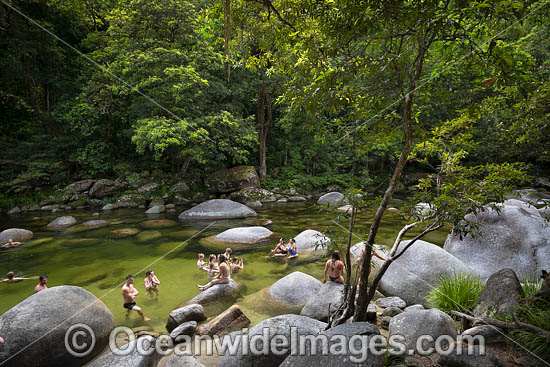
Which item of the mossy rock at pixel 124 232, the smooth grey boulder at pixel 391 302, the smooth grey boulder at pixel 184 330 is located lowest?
the mossy rock at pixel 124 232

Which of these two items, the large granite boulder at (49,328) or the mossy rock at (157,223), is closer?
the large granite boulder at (49,328)

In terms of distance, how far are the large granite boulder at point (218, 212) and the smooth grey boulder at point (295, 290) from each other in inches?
347

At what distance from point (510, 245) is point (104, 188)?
21.4 m

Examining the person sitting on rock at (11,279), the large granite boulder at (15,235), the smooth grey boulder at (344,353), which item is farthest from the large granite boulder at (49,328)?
the large granite boulder at (15,235)

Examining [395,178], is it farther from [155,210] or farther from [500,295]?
[155,210]

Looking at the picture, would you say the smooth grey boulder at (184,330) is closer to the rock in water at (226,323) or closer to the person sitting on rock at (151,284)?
the rock in water at (226,323)

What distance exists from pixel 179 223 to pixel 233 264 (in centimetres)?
691

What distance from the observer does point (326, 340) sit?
2846 millimetres

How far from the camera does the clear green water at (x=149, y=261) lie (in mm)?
6109

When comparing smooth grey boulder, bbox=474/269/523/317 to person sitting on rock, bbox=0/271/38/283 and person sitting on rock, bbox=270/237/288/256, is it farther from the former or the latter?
person sitting on rock, bbox=0/271/38/283

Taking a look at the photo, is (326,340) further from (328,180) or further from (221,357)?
(328,180)

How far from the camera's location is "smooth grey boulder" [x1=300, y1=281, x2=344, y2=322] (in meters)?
5.05

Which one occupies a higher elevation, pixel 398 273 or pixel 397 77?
pixel 397 77

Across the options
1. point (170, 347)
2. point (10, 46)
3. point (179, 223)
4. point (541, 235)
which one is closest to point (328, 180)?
point (179, 223)
